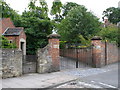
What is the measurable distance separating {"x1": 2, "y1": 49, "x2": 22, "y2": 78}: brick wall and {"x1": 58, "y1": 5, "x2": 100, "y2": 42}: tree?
36.1ft

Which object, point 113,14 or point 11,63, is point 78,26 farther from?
→ point 113,14

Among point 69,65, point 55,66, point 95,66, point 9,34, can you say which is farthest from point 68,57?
point 9,34

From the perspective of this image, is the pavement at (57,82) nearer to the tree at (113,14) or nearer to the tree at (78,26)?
the tree at (78,26)

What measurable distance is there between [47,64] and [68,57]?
486 centimetres

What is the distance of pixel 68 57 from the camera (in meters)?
14.8

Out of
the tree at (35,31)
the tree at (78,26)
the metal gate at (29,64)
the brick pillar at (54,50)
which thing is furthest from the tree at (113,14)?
the metal gate at (29,64)

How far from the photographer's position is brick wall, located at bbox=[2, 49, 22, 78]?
8.16 m

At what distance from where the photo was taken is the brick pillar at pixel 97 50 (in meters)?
13.8

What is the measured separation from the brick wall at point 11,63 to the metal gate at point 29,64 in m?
0.57

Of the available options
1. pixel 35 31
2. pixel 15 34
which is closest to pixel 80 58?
pixel 35 31

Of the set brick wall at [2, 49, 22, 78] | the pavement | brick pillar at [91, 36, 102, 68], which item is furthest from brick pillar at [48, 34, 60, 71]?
brick pillar at [91, 36, 102, 68]

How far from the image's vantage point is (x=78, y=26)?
1912 cm

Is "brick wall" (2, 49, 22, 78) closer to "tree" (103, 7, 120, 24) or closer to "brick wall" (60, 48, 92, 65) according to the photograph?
"brick wall" (60, 48, 92, 65)

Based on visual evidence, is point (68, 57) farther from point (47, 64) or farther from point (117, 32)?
point (117, 32)
